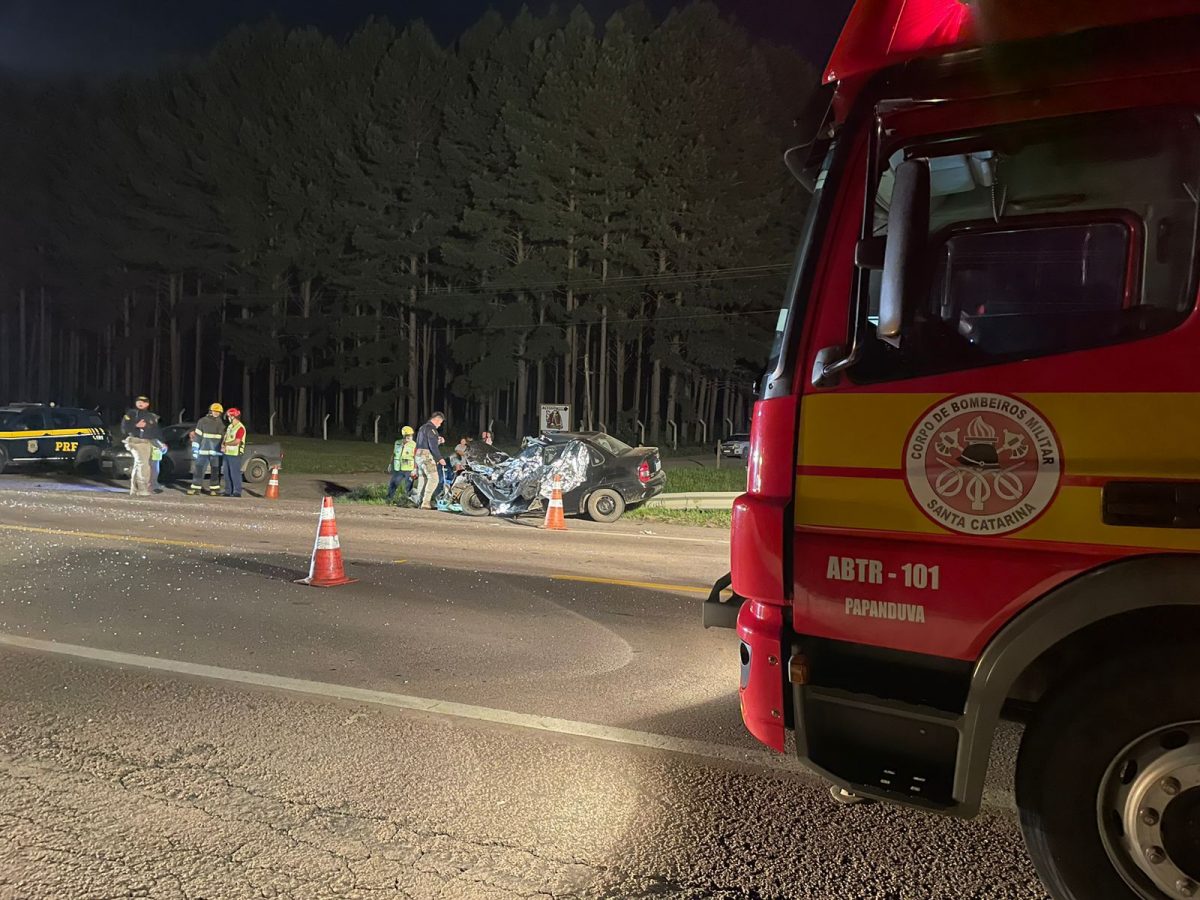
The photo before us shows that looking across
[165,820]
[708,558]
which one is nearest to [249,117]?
[708,558]

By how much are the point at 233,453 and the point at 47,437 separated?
7322 mm

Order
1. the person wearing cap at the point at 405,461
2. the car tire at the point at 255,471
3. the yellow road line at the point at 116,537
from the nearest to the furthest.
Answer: the yellow road line at the point at 116,537 < the person wearing cap at the point at 405,461 < the car tire at the point at 255,471

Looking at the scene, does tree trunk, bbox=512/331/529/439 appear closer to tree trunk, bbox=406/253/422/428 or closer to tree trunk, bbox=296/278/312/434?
tree trunk, bbox=406/253/422/428

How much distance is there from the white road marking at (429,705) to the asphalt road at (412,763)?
2 cm

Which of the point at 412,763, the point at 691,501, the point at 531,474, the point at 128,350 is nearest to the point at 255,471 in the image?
the point at 531,474

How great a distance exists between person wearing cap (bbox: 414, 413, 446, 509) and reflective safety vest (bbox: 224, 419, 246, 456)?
369 centimetres

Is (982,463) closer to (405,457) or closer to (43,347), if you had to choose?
(405,457)

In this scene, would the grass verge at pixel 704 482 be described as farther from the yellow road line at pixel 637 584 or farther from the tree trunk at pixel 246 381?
the tree trunk at pixel 246 381

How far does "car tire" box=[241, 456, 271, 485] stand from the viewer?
2023 centimetres

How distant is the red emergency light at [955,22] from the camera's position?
2.49m

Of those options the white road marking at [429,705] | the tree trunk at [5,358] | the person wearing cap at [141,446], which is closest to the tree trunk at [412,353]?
the person wearing cap at [141,446]

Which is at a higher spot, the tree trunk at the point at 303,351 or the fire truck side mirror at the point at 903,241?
the tree trunk at the point at 303,351

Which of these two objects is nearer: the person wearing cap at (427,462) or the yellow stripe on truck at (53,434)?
the person wearing cap at (427,462)

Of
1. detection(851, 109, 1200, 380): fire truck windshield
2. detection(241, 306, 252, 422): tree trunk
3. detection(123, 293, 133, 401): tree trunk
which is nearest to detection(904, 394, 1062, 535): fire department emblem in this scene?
detection(851, 109, 1200, 380): fire truck windshield
